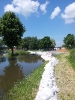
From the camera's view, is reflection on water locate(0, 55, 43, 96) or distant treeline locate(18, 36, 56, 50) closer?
reflection on water locate(0, 55, 43, 96)

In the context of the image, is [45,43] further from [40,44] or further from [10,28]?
[10,28]

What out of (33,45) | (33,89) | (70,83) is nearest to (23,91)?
(33,89)

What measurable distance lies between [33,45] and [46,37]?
8.75 meters

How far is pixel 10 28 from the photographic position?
34906 mm

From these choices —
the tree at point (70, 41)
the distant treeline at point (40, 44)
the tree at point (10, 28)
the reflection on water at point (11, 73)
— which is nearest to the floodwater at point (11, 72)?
the reflection on water at point (11, 73)

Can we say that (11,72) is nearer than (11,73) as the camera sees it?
No

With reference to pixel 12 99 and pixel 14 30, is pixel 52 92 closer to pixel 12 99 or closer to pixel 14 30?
pixel 12 99

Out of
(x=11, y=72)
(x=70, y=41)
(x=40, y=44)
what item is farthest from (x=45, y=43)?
(x=11, y=72)

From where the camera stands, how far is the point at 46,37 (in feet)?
307

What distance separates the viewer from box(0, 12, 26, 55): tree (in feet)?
113

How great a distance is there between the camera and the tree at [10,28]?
3459 centimetres

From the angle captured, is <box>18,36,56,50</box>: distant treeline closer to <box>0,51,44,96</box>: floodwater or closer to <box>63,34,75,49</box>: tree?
<box>63,34,75,49</box>: tree

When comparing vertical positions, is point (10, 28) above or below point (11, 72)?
above

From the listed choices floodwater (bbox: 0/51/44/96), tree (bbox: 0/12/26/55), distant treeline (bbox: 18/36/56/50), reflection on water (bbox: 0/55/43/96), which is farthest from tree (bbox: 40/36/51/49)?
reflection on water (bbox: 0/55/43/96)
